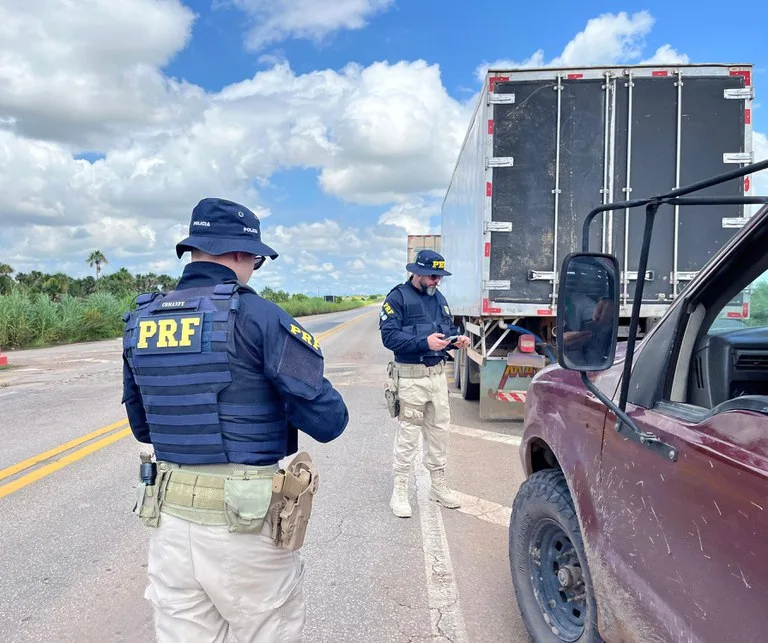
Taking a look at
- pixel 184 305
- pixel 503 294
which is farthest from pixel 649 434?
pixel 503 294

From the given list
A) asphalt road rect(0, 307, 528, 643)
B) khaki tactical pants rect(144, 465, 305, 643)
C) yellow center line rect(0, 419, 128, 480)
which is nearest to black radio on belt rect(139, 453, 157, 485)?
khaki tactical pants rect(144, 465, 305, 643)

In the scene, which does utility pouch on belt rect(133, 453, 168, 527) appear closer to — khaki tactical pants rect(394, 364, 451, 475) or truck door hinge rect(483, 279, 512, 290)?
khaki tactical pants rect(394, 364, 451, 475)

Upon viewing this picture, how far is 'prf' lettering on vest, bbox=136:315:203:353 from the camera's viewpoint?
1.76 m

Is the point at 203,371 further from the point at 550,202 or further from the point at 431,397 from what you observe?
the point at 550,202

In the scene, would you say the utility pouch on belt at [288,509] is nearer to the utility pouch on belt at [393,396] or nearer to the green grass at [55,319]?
the utility pouch on belt at [393,396]

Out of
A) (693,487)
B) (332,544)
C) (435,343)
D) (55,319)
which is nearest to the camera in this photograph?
(693,487)

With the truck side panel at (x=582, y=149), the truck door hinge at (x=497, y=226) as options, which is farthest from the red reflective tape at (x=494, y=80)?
the truck door hinge at (x=497, y=226)

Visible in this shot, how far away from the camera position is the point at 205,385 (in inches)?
69.7

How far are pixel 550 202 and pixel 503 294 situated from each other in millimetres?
1055

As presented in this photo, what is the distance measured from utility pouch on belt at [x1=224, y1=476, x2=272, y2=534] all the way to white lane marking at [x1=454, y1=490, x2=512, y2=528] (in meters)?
2.60

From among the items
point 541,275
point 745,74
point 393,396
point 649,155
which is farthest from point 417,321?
point 745,74

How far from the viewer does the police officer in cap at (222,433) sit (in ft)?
5.80

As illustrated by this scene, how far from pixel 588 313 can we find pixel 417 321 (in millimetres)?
2677

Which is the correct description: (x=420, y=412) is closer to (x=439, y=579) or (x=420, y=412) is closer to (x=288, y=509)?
(x=439, y=579)
